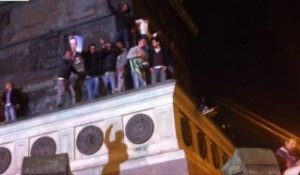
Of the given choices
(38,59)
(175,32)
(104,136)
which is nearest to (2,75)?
(38,59)

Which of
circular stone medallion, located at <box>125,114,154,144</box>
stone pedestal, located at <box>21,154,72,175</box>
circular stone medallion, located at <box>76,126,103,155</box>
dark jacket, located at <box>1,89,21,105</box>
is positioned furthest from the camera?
dark jacket, located at <box>1,89,21,105</box>

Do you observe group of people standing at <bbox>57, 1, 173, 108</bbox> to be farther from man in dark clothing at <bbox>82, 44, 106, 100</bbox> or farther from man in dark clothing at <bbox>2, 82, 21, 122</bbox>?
man in dark clothing at <bbox>2, 82, 21, 122</bbox>

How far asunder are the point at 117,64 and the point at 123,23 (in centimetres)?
184

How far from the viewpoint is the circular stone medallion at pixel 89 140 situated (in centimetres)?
1323

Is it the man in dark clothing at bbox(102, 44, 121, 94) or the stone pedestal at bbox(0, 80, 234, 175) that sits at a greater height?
the man in dark clothing at bbox(102, 44, 121, 94)

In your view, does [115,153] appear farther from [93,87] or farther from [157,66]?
[157,66]

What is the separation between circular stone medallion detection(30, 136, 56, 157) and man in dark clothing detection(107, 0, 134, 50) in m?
3.61

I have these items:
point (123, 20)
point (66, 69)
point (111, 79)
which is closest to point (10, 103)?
point (66, 69)

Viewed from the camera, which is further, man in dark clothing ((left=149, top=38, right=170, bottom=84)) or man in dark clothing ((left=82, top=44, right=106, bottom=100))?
man in dark clothing ((left=82, top=44, right=106, bottom=100))

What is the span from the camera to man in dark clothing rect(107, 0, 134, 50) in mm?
14758

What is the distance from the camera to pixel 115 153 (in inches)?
510

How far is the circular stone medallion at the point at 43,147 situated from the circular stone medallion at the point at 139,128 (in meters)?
2.31

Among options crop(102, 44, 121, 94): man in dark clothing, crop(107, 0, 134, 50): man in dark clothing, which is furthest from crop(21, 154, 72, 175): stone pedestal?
crop(107, 0, 134, 50): man in dark clothing

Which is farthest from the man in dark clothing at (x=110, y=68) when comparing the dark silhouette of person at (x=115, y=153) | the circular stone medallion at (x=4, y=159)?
the circular stone medallion at (x=4, y=159)
